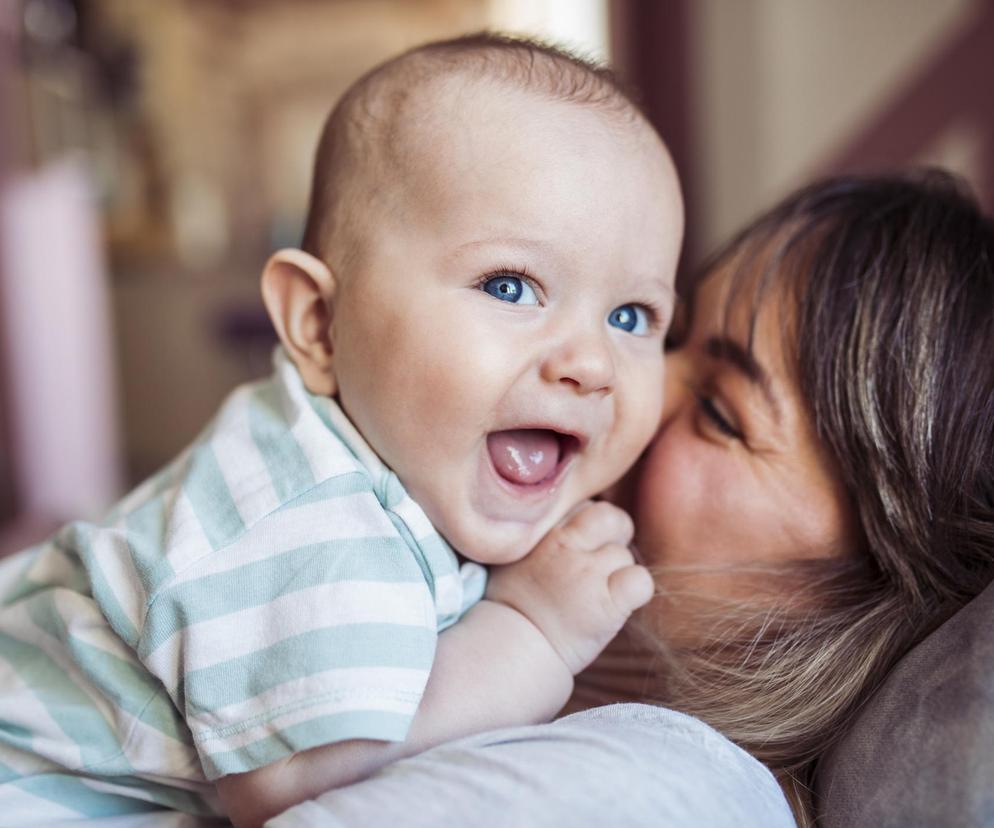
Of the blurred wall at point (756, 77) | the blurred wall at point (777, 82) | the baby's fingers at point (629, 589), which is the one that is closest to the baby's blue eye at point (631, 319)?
the baby's fingers at point (629, 589)

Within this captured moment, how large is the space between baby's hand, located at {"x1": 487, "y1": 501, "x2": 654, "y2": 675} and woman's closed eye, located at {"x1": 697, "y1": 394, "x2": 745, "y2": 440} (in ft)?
0.58

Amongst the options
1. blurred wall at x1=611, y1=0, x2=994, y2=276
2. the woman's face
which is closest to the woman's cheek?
the woman's face

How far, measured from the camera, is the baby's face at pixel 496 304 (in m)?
0.76

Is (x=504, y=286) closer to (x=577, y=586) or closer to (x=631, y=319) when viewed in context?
(x=631, y=319)

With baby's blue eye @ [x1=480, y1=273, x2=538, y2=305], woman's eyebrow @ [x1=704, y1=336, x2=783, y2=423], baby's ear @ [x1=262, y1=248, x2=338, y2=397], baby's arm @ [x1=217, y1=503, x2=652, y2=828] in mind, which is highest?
baby's blue eye @ [x1=480, y1=273, x2=538, y2=305]

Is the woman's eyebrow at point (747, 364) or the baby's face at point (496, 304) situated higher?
the baby's face at point (496, 304)

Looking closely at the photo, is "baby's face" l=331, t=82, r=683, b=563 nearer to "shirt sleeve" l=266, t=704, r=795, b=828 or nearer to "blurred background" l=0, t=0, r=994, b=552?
"shirt sleeve" l=266, t=704, r=795, b=828

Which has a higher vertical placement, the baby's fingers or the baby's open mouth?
the baby's open mouth

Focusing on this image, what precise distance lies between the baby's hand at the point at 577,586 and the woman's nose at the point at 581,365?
15cm

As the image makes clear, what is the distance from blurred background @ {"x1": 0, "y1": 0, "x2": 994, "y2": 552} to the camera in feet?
9.11

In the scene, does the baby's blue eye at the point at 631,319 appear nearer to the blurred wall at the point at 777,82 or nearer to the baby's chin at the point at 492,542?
the baby's chin at the point at 492,542

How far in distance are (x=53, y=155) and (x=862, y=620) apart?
3055 millimetres

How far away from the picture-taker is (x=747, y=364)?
941 millimetres

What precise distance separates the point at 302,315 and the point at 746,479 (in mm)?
466
